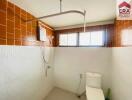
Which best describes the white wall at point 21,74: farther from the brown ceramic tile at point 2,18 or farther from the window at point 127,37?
the window at point 127,37

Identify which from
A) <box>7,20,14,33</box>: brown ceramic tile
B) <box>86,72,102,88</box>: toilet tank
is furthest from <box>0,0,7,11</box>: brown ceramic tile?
<box>86,72,102,88</box>: toilet tank

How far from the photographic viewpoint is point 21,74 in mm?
1761

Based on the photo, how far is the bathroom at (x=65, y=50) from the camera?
1.48 metres

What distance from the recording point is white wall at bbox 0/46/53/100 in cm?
145

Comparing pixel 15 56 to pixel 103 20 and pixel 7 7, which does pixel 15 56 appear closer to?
pixel 7 7

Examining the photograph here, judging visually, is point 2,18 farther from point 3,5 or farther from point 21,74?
point 21,74

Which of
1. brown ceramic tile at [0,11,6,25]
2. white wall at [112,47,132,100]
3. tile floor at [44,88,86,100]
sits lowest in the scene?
tile floor at [44,88,86,100]

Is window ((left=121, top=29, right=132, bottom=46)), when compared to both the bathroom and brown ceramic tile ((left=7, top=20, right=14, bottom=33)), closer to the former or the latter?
the bathroom

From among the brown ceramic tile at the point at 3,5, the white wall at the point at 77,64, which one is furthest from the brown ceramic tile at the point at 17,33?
the white wall at the point at 77,64

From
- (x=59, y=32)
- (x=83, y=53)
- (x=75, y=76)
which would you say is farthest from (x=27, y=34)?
(x=75, y=76)

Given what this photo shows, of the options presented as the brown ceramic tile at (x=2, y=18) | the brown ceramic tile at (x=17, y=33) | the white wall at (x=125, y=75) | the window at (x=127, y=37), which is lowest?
the white wall at (x=125, y=75)

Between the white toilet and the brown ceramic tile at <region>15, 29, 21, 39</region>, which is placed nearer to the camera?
the brown ceramic tile at <region>15, 29, 21, 39</region>

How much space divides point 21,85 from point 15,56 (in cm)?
57

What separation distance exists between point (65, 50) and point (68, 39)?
1.24 ft
